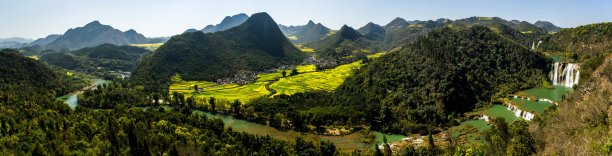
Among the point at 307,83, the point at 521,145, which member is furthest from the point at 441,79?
the point at 307,83

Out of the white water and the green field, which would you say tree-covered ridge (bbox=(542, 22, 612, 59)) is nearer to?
the white water

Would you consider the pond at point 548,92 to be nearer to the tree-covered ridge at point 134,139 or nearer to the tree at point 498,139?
the tree at point 498,139

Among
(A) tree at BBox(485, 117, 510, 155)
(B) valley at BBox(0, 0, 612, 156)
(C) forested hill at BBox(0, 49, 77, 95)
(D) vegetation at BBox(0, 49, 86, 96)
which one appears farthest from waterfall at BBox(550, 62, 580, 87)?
(D) vegetation at BBox(0, 49, 86, 96)

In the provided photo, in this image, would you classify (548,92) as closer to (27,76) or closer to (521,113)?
(521,113)

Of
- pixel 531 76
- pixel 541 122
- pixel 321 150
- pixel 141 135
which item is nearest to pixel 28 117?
pixel 141 135

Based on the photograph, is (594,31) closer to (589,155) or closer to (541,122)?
(541,122)

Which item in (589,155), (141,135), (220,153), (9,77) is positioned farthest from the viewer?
(9,77)

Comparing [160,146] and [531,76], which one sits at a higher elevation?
[531,76]
